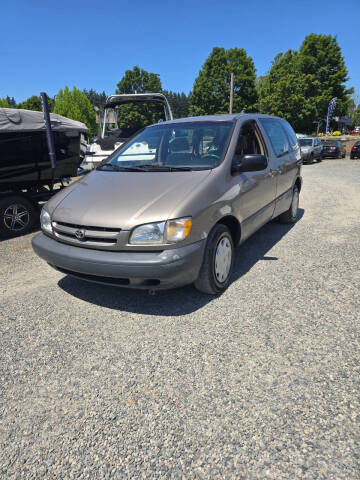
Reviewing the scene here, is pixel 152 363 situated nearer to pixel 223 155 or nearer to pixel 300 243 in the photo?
pixel 223 155

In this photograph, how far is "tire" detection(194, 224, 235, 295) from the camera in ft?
9.68

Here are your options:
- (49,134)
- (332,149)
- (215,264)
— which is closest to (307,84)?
(332,149)

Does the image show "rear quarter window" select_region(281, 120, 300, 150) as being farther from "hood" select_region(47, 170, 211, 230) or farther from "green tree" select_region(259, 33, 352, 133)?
"green tree" select_region(259, 33, 352, 133)

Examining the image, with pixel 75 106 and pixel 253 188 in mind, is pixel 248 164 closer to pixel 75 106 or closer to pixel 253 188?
pixel 253 188


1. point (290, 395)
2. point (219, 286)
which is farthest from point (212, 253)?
point (290, 395)

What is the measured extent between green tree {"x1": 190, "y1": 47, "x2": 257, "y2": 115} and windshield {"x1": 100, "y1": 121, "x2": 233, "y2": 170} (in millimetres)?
45066

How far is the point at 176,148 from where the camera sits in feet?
12.5

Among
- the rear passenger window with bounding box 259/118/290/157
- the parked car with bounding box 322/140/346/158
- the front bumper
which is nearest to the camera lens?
the front bumper

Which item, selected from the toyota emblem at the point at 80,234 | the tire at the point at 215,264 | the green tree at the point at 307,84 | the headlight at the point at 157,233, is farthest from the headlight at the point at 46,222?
the green tree at the point at 307,84

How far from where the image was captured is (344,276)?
12.0ft

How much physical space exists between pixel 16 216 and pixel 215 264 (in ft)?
13.9

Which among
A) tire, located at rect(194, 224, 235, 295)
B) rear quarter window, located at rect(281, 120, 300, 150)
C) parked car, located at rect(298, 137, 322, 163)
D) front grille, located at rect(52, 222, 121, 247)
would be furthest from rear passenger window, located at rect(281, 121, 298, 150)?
parked car, located at rect(298, 137, 322, 163)

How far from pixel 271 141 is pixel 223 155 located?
153cm

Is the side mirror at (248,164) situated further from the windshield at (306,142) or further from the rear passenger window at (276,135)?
the windshield at (306,142)
